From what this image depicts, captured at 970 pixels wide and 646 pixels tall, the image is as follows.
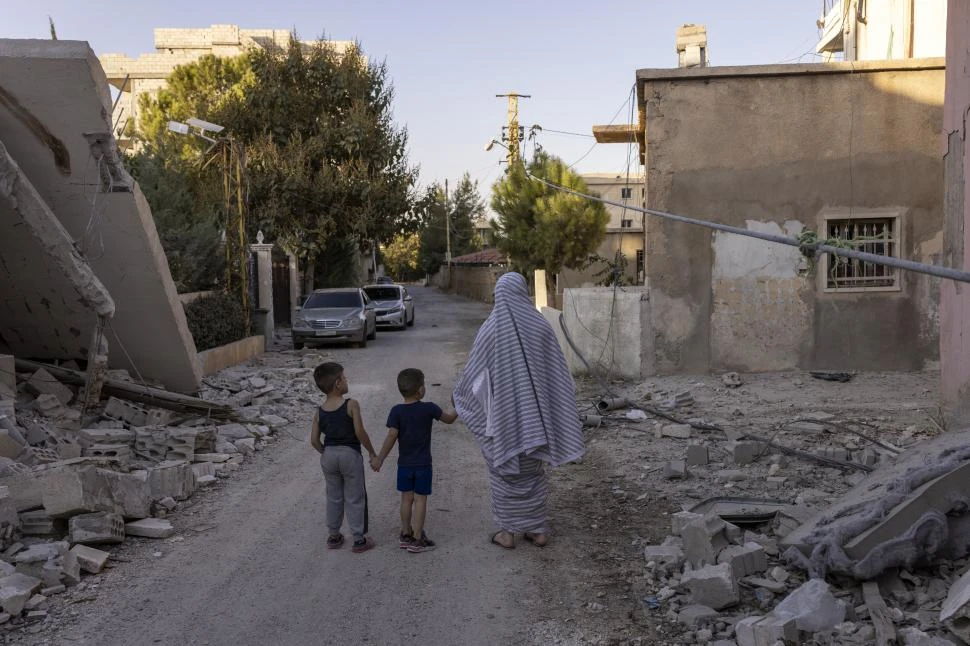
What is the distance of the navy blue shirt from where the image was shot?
5.52 meters

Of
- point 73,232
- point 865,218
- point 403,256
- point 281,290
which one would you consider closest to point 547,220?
point 281,290

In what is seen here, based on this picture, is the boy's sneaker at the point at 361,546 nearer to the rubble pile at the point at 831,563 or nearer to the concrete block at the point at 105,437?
the rubble pile at the point at 831,563

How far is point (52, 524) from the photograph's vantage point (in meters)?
5.78

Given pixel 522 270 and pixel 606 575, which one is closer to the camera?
pixel 606 575

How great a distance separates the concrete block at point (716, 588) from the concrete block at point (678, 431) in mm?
4638

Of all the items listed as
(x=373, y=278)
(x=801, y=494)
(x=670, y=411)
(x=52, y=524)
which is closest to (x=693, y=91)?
(x=670, y=411)

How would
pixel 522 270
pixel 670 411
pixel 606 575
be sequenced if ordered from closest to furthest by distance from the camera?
pixel 606 575 < pixel 670 411 < pixel 522 270

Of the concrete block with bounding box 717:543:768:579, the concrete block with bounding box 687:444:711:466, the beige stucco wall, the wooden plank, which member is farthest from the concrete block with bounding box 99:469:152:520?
the beige stucco wall

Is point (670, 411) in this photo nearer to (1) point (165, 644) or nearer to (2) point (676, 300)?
(2) point (676, 300)

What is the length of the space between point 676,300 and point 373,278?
41346mm

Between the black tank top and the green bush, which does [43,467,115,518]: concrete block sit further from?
the green bush

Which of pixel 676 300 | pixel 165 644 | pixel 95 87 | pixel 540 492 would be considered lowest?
pixel 165 644

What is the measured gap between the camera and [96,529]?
18.6 feet

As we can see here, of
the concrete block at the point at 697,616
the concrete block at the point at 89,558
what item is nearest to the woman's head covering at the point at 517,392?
the concrete block at the point at 697,616
